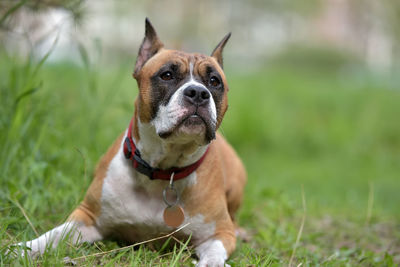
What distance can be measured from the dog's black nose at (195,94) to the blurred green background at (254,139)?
787 mm

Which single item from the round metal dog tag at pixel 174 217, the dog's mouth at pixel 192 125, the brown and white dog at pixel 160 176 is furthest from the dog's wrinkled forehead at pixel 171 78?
the round metal dog tag at pixel 174 217

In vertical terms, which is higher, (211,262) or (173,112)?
(173,112)

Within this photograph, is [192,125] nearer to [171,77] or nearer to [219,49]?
[171,77]

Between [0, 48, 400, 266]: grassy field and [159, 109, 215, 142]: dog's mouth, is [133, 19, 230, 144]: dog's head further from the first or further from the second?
[0, 48, 400, 266]: grassy field

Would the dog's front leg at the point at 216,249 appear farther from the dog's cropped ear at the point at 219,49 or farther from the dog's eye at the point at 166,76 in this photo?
the dog's cropped ear at the point at 219,49

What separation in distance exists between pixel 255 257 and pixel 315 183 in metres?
3.79

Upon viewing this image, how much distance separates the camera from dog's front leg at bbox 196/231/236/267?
256 cm

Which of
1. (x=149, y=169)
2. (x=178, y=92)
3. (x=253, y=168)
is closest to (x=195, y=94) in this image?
(x=178, y=92)

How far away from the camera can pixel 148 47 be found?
3.02 metres

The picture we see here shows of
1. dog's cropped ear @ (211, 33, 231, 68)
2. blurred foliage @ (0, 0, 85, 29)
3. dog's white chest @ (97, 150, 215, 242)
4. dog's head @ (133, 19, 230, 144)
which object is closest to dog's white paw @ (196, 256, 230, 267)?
dog's white chest @ (97, 150, 215, 242)

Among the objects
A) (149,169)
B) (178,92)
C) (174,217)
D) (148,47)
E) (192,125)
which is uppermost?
(148,47)

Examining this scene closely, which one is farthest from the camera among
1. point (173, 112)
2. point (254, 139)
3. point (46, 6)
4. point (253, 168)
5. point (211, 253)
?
point (254, 139)

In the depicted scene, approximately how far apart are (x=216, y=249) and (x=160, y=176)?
53cm

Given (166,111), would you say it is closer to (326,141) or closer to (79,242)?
(79,242)
